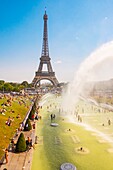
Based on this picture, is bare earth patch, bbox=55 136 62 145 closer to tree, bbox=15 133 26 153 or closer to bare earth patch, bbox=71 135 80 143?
bare earth patch, bbox=71 135 80 143

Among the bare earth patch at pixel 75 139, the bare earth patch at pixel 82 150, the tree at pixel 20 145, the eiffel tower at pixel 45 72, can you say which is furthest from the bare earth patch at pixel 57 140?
the eiffel tower at pixel 45 72

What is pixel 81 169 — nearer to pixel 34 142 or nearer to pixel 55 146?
pixel 55 146

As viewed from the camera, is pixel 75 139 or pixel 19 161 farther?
pixel 75 139

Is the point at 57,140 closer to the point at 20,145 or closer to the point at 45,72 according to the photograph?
the point at 20,145

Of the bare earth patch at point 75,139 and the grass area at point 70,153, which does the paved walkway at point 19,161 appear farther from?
the bare earth patch at point 75,139

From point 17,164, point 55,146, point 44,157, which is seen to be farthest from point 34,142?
point 17,164

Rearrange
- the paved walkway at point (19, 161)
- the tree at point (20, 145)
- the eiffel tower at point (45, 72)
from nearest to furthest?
1. the paved walkway at point (19, 161)
2. the tree at point (20, 145)
3. the eiffel tower at point (45, 72)

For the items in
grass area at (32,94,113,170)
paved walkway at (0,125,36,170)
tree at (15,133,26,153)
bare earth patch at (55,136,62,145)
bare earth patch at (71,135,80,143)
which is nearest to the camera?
paved walkway at (0,125,36,170)

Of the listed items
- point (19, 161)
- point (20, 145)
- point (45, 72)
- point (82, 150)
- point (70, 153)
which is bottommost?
point (19, 161)

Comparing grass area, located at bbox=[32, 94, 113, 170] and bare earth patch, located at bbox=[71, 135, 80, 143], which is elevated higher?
bare earth patch, located at bbox=[71, 135, 80, 143]

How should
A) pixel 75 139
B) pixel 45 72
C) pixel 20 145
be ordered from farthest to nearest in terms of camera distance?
1. pixel 45 72
2. pixel 75 139
3. pixel 20 145

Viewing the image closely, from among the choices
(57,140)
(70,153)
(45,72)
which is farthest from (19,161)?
(45,72)

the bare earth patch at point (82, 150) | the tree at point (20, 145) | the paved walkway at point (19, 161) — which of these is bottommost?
the paved walkway at point (19, 161)

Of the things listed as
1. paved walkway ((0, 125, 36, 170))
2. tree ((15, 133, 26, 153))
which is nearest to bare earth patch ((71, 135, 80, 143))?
paved walkway ((0, 125, 36, 170))
